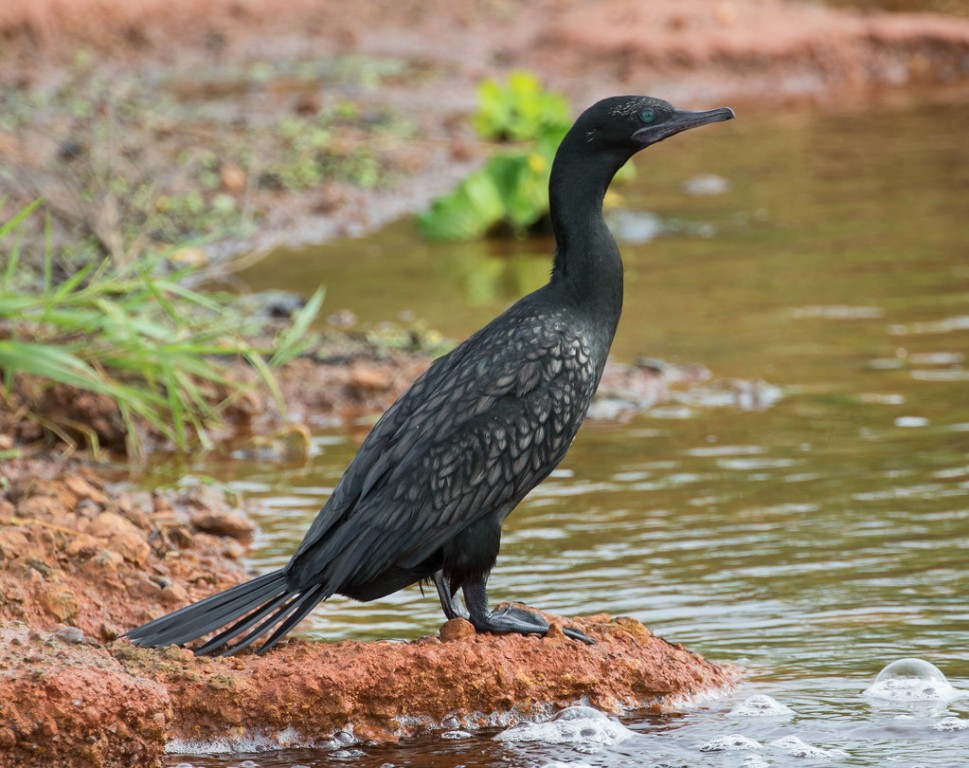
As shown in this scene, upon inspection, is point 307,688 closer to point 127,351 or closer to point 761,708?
point 761,708

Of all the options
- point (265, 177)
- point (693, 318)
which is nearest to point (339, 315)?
point (693, 318)

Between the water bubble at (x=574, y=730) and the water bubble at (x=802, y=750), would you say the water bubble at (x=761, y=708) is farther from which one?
the water bubble at (x=574, y=730)

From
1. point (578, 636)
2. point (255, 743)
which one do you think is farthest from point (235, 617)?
point (578, 636)

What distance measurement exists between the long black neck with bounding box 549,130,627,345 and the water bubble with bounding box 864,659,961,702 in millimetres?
1177

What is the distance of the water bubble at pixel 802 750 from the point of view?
4027mm

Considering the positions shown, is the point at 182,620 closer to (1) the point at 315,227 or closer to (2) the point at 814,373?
(2) the point at 814,373

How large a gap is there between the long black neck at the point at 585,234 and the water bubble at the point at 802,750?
4.02ft

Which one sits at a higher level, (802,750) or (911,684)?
(911,684)

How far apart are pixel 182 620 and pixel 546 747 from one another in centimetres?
98

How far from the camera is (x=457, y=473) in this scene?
436 cm

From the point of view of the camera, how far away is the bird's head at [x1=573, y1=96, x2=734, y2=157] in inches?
189

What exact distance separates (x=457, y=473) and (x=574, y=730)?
0.72 metres

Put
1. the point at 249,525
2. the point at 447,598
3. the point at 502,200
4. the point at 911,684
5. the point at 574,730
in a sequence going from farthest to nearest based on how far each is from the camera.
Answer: the point at 502,200 < the point at 249,525 < the point at 447,598 < the point at 911,684 < the point at 574,730

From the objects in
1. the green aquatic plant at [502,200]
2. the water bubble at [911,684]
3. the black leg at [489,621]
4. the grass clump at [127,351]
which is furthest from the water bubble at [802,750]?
the green aquatic plant at [502,200]
